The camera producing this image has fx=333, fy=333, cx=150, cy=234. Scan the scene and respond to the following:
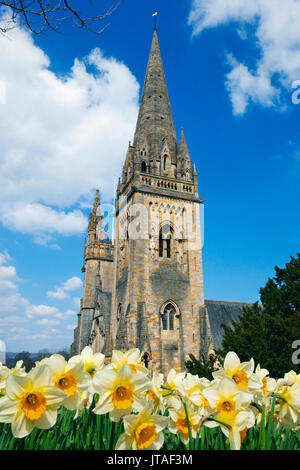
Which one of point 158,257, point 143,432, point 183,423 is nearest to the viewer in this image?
point 143,432

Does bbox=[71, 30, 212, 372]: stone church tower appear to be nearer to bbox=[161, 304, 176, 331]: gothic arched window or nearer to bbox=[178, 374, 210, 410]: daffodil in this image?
bbox=[161, 304, 176, 331]: gothic arched window

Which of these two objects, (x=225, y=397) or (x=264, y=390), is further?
(x=264, y=390)

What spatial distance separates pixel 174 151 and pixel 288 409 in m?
27.0

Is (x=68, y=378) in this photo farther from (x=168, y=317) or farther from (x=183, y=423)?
(x=168, y=317)

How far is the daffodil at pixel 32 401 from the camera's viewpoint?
5.27ft

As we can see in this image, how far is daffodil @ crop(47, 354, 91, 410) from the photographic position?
1.82 m

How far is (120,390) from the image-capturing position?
1.75 meters

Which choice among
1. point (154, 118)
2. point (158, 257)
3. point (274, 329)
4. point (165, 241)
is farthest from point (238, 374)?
point (154, 118)

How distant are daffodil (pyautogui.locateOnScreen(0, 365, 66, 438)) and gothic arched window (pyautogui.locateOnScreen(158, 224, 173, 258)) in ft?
73.7

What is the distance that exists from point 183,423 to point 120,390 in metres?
0.52

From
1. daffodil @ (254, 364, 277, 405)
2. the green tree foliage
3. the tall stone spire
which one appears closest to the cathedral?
the tall stone spire

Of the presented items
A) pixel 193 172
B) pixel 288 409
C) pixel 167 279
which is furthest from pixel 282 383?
pixel 193 172

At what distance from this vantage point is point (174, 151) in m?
27.8

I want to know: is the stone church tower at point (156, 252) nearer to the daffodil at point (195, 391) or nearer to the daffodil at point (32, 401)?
the daffodil at point (195, 391)
